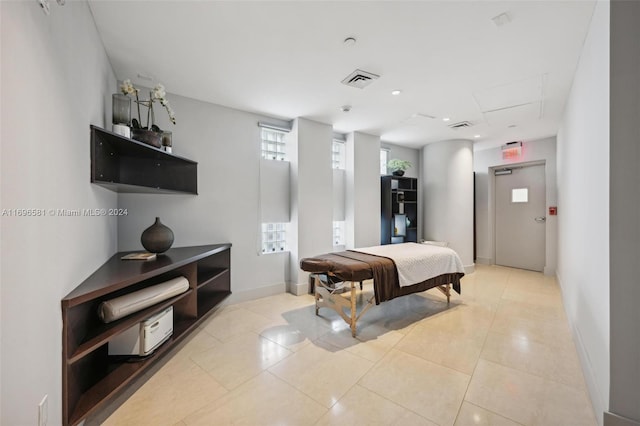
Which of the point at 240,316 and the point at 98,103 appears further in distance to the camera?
the point at 240,316

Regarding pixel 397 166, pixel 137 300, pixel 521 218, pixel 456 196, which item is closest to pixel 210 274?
pixel 137 300

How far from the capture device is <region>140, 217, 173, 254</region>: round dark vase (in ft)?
8.09

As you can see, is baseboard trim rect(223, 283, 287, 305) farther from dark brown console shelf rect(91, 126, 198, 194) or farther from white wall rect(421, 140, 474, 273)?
white wall rect(421, 140, 474, 273)

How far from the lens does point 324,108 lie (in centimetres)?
359

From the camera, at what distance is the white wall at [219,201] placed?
303cm

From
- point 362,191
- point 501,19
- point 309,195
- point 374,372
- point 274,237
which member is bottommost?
point 374,372

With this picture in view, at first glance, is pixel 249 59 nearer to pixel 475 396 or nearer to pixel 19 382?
pixel 19 382

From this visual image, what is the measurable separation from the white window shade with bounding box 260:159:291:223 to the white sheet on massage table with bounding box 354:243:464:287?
144 centimetres

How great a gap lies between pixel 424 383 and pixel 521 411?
22.5 inches

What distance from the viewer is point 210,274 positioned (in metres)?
3.12

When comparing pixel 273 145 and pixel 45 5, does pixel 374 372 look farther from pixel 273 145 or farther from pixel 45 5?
pixel 273 145

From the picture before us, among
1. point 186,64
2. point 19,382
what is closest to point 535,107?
point 186,64

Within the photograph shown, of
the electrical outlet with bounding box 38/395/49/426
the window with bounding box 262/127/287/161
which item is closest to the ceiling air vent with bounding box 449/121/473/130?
the window with bounding box 262/127/287/161
